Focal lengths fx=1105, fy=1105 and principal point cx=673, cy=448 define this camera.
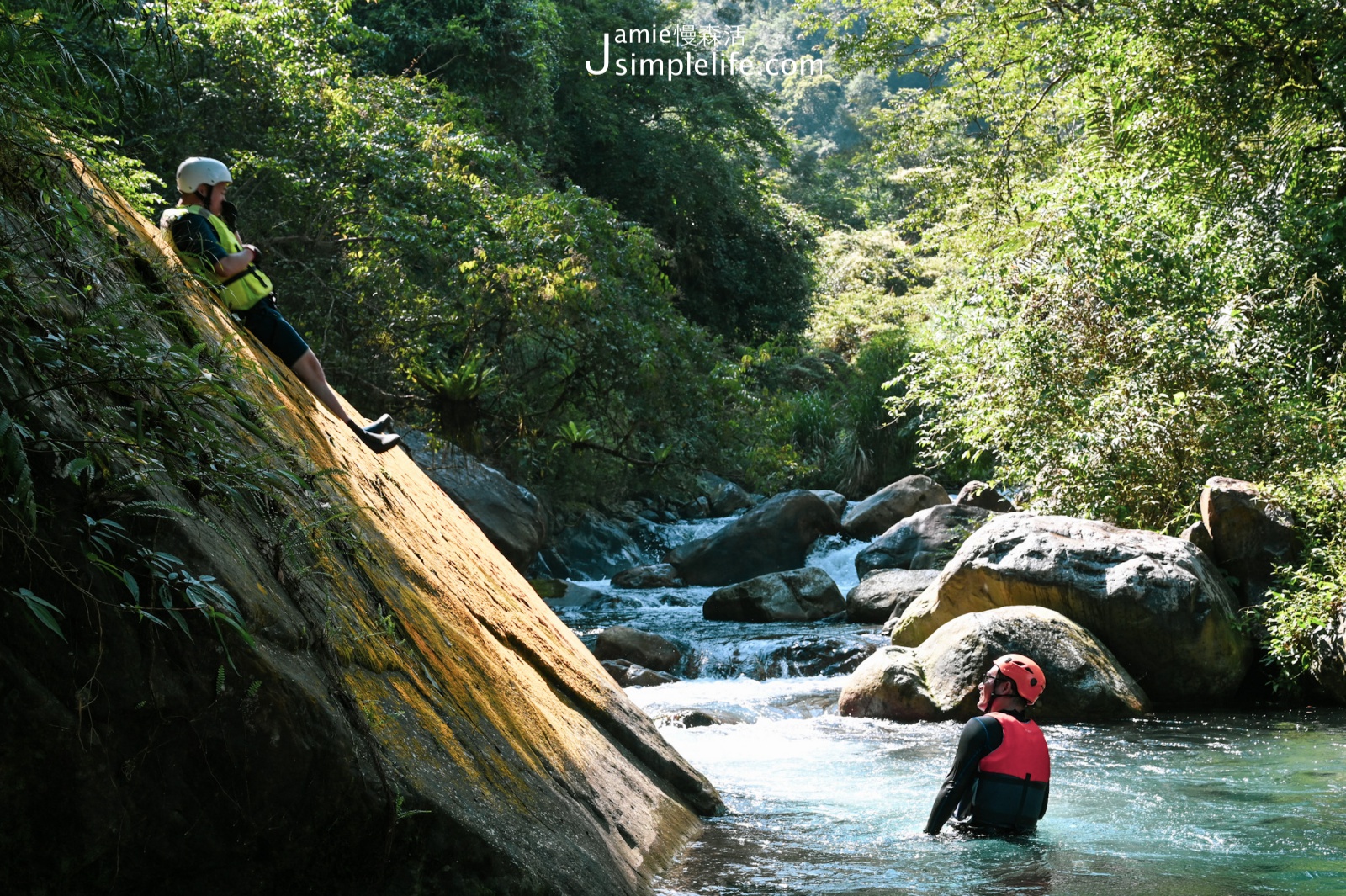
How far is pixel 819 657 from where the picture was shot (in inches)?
481

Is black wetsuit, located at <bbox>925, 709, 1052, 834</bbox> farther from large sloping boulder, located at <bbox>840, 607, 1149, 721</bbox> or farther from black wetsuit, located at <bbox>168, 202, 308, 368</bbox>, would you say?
large sloping boulder, located at <bbox>840, 607, 1149, 721</bbox>

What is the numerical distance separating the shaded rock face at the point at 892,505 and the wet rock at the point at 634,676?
310 inches

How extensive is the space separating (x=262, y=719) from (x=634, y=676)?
9.47 metres

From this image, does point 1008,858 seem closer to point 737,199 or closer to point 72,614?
point 72,614

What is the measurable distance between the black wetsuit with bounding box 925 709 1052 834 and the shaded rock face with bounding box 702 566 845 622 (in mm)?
9296

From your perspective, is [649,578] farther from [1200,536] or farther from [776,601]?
[1200,536]

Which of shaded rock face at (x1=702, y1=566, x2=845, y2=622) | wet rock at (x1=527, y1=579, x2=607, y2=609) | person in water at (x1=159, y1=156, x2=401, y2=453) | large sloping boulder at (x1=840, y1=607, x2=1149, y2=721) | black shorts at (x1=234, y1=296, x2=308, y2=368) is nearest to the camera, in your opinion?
person in water at (x1=159, y1=156, x2=401, y2=453)

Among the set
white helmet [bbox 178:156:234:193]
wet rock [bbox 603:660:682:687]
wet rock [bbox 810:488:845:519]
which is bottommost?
wet rock [bbox 603:660:682:687]

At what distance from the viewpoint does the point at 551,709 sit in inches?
176

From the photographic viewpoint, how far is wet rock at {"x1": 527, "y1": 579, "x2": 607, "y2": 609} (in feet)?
52.1

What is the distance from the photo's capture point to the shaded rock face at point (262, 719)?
7.27ft

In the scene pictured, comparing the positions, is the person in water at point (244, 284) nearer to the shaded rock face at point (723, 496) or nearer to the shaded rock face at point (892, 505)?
the shaded rock face at point (892, 505)

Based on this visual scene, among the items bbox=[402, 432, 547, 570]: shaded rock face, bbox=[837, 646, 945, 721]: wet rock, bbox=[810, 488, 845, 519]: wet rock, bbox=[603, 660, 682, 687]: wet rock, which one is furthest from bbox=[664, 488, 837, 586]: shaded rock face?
bbox=[837, 646, 945, 721]: wet rock

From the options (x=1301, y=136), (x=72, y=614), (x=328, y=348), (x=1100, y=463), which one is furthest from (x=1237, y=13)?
(x=72, y=614)
